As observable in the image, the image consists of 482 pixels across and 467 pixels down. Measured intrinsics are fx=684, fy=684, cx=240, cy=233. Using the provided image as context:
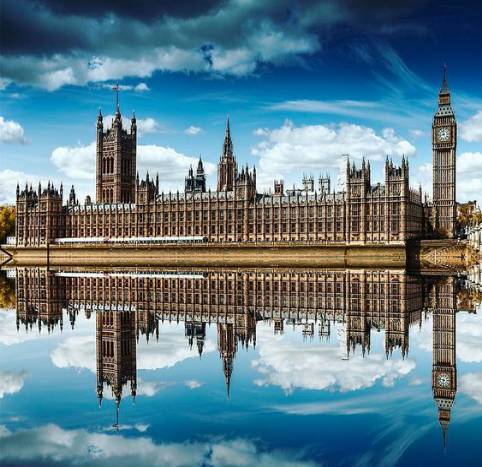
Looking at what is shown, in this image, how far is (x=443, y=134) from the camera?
375 ft

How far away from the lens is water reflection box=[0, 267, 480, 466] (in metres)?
17.4

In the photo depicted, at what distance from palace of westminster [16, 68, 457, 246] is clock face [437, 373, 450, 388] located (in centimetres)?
8416

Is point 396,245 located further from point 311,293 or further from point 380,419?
point 380,419

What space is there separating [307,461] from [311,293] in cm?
3249

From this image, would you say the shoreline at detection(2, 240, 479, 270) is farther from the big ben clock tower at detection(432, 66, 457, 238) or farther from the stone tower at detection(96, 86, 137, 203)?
the stone tower at detection(96, 86, 137, 203)

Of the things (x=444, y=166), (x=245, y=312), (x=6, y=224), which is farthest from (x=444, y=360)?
(x=6, y=224)

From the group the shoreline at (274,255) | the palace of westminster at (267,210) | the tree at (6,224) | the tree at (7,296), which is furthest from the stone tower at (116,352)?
the tree at (6,224)

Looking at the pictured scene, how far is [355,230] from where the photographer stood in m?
104

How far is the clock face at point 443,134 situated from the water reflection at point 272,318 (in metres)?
67.1

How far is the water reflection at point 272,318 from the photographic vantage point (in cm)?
1736

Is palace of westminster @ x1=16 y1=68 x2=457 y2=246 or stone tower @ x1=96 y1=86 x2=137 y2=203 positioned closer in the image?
palace of westminster @ x1=16 y1=68 x2=457 y2=246

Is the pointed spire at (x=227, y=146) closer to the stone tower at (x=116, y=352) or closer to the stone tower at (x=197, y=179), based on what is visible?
the stone tower at (x=197, y=179)

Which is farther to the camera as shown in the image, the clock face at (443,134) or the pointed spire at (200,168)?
the pointed spire at (200,168)

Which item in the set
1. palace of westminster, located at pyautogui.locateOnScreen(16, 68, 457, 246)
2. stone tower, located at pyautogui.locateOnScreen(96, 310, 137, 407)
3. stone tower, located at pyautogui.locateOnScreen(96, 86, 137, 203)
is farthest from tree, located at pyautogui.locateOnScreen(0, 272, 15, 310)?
stone tower, located at pyautogui.locateOnScreen(96, 86, 137, 203)
